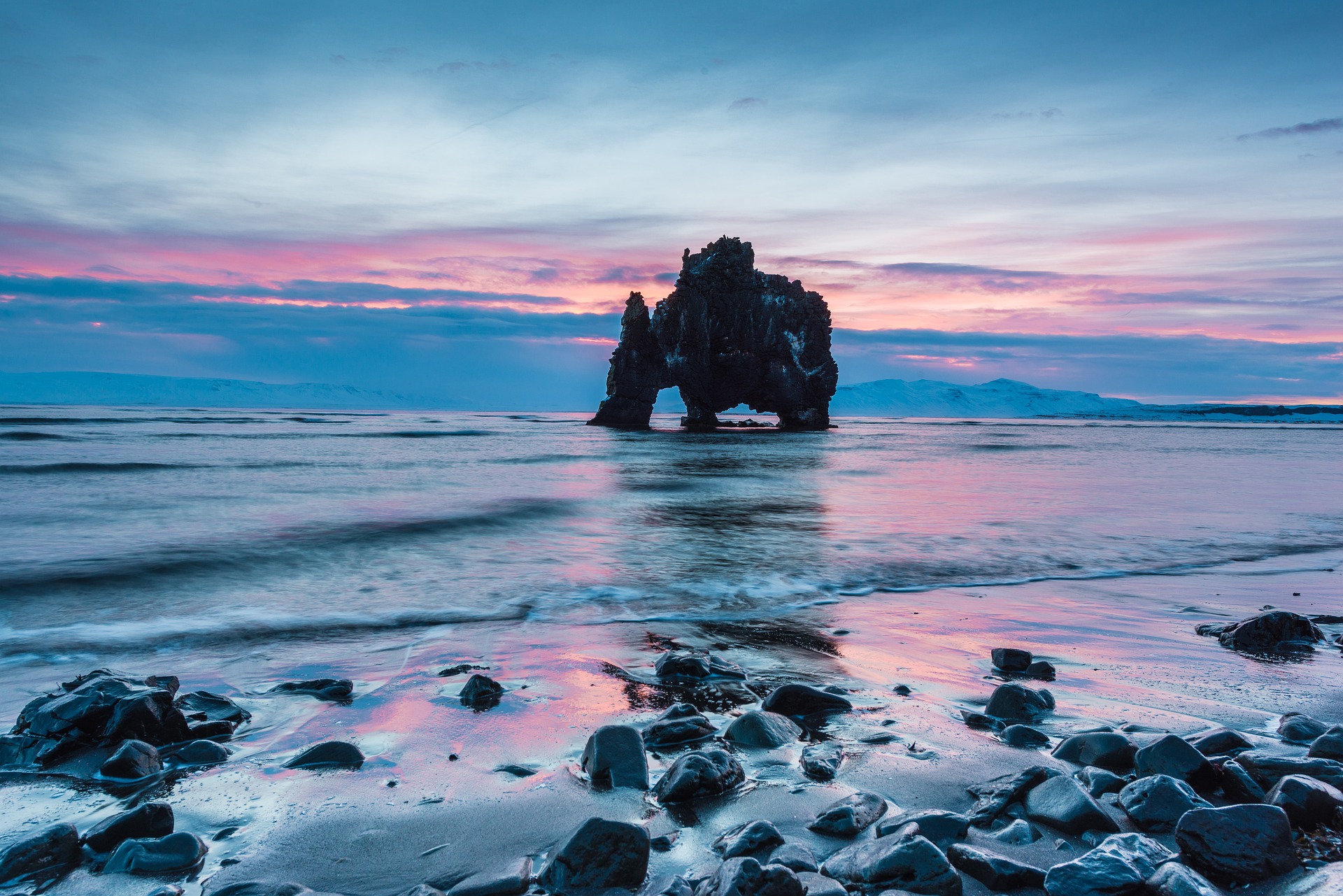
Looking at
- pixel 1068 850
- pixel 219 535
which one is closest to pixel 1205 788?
pixel 1068 850

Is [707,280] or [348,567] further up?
[707,280]

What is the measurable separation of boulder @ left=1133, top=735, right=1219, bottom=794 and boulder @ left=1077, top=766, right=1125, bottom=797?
13cm

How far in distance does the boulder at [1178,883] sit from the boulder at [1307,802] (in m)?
0.65

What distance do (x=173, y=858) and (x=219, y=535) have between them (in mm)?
10692

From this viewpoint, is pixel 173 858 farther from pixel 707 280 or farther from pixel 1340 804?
pixel 707 280

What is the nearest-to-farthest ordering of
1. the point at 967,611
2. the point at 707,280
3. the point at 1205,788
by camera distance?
the point at 1205,788 → the point at 967,611 → the point at 707,280

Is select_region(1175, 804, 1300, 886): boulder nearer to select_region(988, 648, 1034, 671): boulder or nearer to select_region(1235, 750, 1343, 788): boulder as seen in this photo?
select_region(1235, 750, 1343, 788): boulder

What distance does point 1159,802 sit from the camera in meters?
2.83

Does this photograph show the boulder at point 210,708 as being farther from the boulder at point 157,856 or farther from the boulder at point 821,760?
the boulder at point 821,760

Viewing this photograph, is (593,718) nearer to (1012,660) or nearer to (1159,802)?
(1159,802)

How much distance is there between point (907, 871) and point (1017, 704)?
2.07 meters

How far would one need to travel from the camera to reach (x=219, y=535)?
11688 millimetres

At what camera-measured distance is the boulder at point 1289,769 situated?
10.2 feet

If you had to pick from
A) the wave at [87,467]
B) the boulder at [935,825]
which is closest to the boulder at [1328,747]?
the boulder at [935,825]
